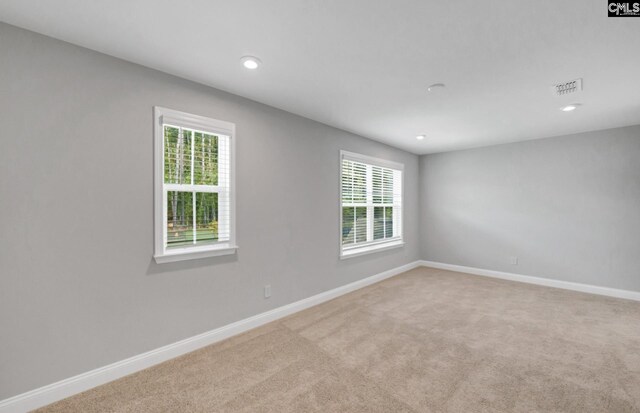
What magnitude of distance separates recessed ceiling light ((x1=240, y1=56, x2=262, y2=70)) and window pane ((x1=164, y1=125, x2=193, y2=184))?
2.75 ft

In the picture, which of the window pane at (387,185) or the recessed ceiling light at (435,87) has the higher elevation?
the recessed ceiling light at (435,87)

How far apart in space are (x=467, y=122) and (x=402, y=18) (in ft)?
8.34

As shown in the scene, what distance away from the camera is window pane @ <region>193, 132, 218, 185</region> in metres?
2.59

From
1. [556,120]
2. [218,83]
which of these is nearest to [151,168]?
[218,83]

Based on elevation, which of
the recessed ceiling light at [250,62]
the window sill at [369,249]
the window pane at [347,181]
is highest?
the recessed ceiling light at [250,62]

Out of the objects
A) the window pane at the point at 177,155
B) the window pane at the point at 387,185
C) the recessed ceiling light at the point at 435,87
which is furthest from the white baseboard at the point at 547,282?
the window pane at the point at 177,155

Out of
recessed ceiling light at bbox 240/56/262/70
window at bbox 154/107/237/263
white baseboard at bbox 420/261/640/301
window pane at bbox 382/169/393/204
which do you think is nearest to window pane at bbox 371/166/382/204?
window pane at bbox 382/169/393/204

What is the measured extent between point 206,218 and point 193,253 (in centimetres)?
36

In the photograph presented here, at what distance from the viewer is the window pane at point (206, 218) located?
2619 mm

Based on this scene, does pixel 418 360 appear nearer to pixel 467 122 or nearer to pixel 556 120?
pixel 467 122

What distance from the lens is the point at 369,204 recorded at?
476 centimetres

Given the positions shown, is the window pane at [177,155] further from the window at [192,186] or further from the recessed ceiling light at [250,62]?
the recessed ceiling light at [250,62]

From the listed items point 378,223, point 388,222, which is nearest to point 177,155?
point 378,223

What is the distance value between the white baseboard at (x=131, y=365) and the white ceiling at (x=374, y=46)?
2413mm
